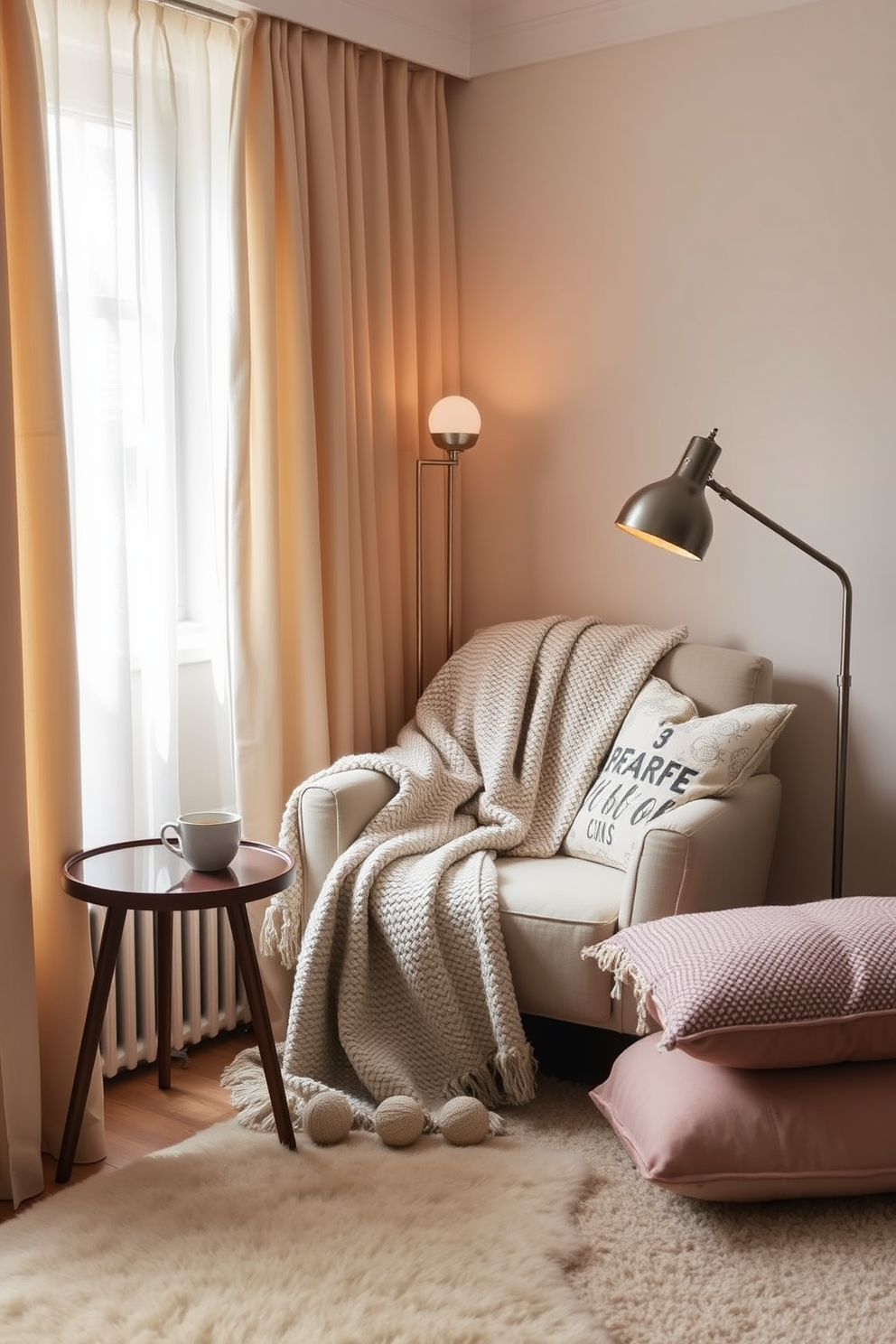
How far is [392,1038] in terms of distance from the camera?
2.67 meters

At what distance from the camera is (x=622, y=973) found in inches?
94.0

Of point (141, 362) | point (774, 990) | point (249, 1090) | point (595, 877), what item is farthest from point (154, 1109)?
point (141, 362)

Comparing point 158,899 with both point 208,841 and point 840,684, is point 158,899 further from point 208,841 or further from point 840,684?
point 840,684

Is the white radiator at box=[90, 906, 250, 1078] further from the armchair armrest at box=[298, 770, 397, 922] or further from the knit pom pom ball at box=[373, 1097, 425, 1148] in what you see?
the knit pom pom ball at box=[373, 1097, 425, 1148]

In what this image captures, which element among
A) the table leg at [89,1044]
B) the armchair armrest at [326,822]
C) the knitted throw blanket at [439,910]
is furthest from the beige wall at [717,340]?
the table leg at [89,1044]

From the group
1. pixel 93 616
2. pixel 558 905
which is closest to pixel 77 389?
pixel 93 616

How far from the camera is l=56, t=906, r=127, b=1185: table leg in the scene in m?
2.37

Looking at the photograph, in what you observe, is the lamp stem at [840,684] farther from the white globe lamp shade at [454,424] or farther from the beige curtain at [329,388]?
the beige curtain at [329,388]

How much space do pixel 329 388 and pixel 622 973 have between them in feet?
5.14

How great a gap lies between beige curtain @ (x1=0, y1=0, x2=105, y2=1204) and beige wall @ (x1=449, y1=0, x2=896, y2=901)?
4.87 ft

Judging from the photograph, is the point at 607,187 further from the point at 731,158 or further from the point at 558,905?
the point at 558,905

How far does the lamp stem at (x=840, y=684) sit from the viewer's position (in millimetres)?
2785

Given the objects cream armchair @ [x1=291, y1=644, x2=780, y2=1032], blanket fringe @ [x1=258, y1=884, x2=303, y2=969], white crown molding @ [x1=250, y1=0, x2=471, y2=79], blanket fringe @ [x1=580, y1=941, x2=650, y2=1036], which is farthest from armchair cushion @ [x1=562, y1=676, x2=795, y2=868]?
white crown molding @ [x1=250, y1=0, x2=471, y2=79]

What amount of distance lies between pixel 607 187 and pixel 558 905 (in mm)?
1841
